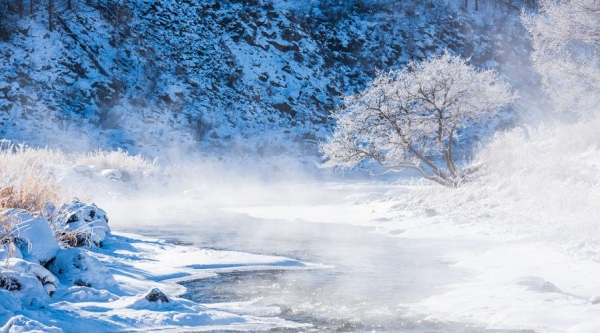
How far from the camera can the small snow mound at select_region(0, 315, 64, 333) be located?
4.76m

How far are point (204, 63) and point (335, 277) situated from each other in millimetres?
39787

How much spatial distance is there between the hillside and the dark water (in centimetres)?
2440

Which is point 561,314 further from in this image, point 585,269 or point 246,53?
point 246,53

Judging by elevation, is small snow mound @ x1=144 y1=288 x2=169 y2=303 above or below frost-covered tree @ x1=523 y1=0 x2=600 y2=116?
below

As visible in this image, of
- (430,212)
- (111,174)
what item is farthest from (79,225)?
(111,174)

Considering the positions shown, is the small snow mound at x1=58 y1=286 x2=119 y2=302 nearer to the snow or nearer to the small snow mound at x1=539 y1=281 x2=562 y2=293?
the snow

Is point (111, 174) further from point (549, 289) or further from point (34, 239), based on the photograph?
point (549, 289)

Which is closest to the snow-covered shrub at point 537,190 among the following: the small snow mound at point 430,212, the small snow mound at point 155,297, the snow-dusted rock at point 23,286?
the small snow mound at point 430,212

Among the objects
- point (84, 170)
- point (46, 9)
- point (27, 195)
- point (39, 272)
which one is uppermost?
point (46, 9)

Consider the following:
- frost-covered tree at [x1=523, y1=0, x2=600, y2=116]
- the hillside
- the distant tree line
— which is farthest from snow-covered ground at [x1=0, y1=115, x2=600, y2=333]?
the distant tree line

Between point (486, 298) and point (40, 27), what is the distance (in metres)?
41.3

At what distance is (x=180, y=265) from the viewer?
925 centimetres

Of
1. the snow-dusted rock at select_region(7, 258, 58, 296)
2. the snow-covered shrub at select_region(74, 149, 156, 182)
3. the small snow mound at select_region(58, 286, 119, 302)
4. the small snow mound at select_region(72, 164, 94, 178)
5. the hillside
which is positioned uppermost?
the hillside

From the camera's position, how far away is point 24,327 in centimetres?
485
